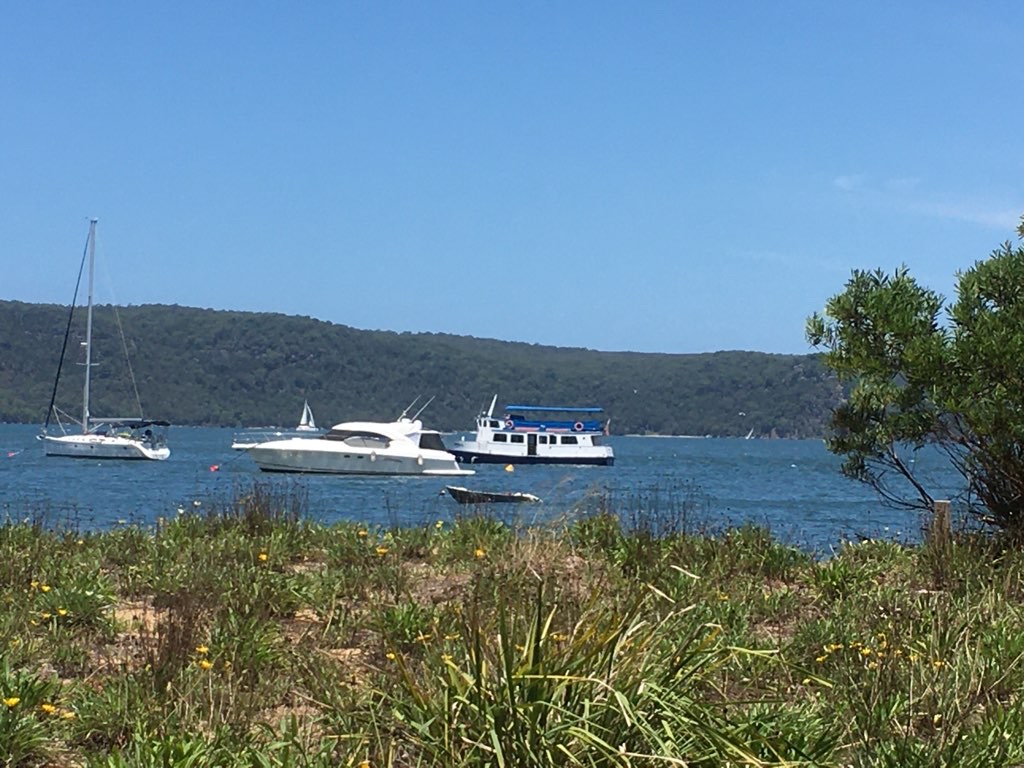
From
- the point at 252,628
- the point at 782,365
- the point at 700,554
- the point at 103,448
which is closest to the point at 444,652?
the point at 252,628

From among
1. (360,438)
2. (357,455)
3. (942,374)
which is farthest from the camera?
(360,438)

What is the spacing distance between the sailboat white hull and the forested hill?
210ft

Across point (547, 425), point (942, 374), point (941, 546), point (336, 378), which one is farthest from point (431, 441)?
point (336, 378)

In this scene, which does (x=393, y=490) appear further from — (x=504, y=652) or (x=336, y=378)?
(x=336, y=378)

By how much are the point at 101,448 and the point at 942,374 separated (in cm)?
6691

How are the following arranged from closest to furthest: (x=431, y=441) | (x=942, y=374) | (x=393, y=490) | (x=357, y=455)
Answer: (x=942, y=374) → (x=393, y=490) → (x=357, y=455) → (x=431, y=441)

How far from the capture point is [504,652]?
16.5 feet

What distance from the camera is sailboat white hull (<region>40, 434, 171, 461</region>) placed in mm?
72938

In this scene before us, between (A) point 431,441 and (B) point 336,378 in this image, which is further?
(B) point 336,378

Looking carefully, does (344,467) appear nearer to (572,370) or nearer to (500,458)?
(500,458)

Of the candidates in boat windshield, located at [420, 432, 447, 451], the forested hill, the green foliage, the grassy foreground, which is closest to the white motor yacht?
boat windshield, located at [420, 432, 447, 451]

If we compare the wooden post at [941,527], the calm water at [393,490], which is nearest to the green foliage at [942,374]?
the wooden post at [941,527]

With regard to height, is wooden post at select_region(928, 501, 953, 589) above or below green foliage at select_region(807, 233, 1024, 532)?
below

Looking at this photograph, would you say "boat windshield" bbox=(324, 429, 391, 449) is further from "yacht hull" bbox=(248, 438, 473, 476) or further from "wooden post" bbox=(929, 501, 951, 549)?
"wooden post" bbox=(929, 501, 951, 549)
